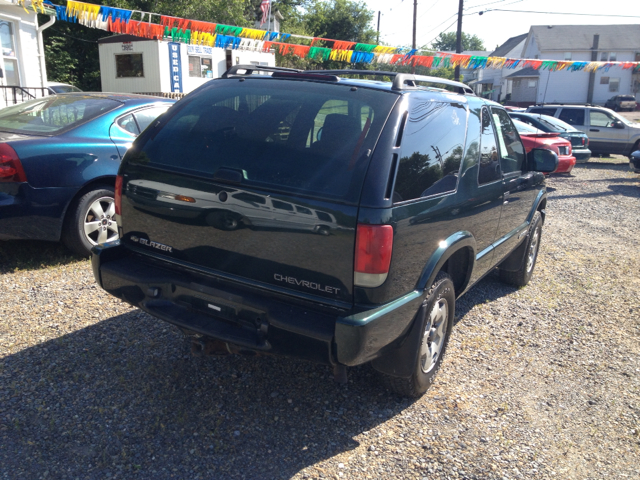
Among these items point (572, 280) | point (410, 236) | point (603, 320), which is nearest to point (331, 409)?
point (410, 236)

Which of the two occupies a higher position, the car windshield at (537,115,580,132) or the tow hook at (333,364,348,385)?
the car windshield at (537,115,580,132)

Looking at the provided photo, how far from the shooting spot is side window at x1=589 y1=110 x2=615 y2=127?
17.3m

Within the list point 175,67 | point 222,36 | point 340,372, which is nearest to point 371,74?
point 340,372

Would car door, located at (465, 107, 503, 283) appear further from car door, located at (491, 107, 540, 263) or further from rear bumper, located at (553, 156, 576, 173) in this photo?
rear bumper, located at (553, 156, 576, 173)

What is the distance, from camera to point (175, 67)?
2047cm

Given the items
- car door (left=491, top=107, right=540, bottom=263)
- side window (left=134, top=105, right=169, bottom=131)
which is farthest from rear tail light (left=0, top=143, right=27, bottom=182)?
car door (left=491, top=107, right=540, bottom=263)

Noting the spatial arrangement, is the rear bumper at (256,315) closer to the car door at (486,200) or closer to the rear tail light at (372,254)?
the rear tail light at (372,254)

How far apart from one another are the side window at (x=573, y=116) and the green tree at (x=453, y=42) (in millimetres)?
100246

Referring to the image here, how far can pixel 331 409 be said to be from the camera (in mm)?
3242

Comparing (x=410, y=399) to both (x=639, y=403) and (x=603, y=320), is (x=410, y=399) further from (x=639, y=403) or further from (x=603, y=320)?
(x=603, y=320)

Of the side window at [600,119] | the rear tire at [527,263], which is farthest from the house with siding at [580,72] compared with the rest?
the rear tire at [527,263]

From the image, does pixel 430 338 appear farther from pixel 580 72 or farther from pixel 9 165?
pixel 580 72

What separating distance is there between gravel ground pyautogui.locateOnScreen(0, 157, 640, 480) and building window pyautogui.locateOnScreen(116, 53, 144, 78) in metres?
17.7

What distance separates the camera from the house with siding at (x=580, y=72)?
48094 millimetres
